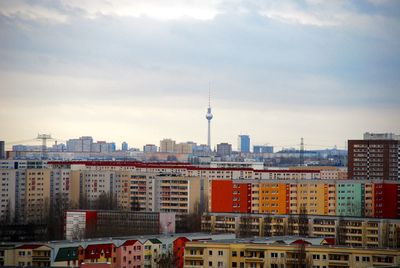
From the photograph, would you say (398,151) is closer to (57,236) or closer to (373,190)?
(373,190)

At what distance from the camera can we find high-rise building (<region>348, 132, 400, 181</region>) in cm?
3522

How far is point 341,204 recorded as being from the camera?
25.0 m

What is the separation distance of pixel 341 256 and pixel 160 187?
12.8 meters

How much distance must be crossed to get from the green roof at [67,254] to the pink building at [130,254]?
0.76 meters

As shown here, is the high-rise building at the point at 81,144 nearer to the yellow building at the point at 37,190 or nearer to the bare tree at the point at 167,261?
the yellow building at the point at 37,190

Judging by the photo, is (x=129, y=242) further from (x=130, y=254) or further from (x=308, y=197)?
(x=308, y=197)

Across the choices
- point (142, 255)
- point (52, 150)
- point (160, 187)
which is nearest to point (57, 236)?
point (142, 255)

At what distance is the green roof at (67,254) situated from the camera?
1539 cm

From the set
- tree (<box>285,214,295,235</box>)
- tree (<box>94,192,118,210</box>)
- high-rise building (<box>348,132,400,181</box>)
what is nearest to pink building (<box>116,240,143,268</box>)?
tree (<box>285,214,295,235</box>)

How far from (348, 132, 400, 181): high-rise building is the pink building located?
62.2ft

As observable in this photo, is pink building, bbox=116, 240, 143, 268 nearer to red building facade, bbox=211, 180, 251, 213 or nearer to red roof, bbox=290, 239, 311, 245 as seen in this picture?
red roof, bbox=290, 239, 311, 245

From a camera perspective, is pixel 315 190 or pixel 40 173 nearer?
pixel 315 190

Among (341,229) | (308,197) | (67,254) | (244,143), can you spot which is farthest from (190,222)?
(244,143)

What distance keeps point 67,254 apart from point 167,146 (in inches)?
1987
